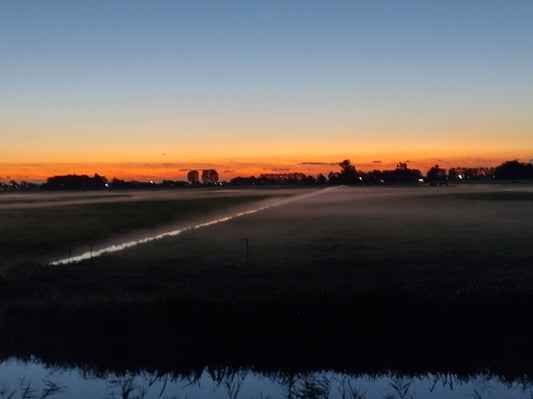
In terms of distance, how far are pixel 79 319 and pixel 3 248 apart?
17658 mm

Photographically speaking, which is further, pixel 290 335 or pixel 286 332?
pixel 286 332

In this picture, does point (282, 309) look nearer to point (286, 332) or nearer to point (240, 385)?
point (286, 332)

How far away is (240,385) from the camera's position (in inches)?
409

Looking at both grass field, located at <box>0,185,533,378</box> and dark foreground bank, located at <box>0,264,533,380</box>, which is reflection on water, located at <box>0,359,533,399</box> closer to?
dark foreground bank, located at <box>0,264,533,380</box>

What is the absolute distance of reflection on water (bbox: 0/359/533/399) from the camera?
385 inches

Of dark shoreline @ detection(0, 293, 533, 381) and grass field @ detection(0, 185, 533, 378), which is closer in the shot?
dark shoreline @ detection(0, 293, 533, 381)

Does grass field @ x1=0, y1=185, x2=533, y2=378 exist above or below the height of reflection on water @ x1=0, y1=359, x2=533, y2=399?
above

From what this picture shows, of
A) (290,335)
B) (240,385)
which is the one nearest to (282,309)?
(290,335)

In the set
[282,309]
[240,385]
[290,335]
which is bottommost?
[240,385]

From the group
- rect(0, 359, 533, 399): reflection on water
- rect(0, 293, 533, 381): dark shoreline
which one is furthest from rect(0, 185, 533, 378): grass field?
rect(0, 359, 533, 399): reflection on water

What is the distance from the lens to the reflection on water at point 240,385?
9.79 meters

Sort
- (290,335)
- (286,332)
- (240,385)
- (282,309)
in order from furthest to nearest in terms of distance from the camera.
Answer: (282,309), (286,332), (290,335), (240,385)

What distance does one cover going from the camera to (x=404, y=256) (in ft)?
77.4

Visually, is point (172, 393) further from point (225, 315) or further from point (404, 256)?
point (404, 256)
